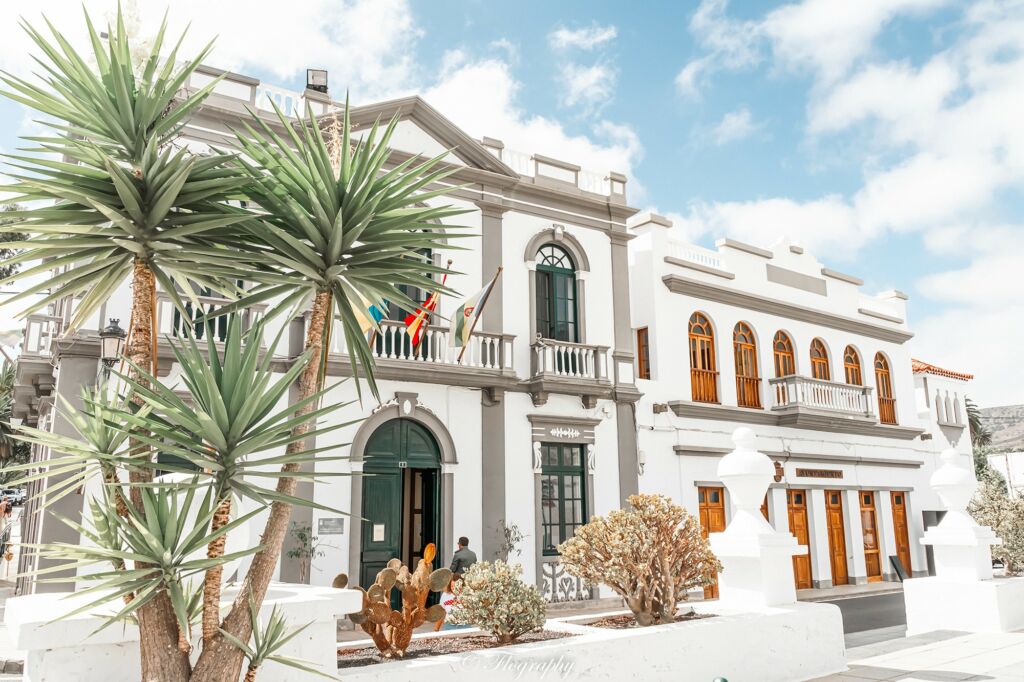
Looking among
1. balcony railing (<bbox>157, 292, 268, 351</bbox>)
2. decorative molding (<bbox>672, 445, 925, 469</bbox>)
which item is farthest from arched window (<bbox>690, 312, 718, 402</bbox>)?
balcony railing (<bbox>157, 292, 268, 351</bbox>)

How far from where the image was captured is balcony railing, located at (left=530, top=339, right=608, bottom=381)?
51.2 feet

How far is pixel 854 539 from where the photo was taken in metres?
20.9

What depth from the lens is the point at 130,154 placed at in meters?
4.30

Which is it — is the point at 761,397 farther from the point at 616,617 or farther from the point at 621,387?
the point at 616,617

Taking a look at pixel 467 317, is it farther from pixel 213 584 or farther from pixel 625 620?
pixel 213 584

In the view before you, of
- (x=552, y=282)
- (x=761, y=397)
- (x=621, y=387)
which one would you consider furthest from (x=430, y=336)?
(x=761, y=397)

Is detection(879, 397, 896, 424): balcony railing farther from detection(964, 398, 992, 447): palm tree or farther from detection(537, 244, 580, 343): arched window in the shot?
detection(964, 398, 992, 447): palm tree

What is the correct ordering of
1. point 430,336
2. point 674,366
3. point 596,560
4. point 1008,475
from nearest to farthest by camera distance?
point 596,560
point 430,336
point 674,366
point 1008,475

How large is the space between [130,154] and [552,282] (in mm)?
12911

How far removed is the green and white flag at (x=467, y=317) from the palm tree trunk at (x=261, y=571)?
8111 millimetres

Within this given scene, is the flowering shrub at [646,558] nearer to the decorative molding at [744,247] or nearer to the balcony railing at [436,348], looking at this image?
the balcony railing at [436,348]

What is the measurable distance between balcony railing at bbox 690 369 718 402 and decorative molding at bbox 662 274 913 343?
187 centimetres

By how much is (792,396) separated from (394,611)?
16137mm

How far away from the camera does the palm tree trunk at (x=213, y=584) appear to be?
3.96 m
